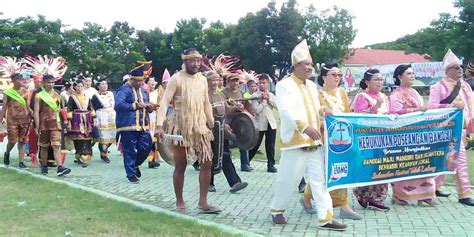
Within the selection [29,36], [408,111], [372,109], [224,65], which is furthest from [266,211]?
[29,36]

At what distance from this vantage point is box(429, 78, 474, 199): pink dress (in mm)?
7438

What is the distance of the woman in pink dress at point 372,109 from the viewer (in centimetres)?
715

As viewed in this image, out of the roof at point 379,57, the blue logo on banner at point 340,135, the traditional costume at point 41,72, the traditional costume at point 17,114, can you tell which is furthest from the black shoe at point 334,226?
the roof at point 379,57

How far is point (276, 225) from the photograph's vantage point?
20.7 ft

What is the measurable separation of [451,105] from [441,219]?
68.2 inches

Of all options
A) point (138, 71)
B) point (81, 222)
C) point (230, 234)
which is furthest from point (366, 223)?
point (138, 71)

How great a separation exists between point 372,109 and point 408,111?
0.53m

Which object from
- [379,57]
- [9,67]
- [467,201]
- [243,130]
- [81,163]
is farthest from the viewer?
[379,57]

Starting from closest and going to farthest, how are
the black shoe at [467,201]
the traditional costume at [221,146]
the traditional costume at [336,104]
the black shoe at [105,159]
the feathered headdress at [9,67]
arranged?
the traditional costume at [336,104] → the black shoe at [467,201] → the traditional costume at [221,146] → the black shoe at [105,159] → the feathered headdress at [9,67]

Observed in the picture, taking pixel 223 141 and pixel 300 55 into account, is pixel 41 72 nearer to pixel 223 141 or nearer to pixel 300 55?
pixel 223 141

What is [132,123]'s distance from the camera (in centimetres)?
986

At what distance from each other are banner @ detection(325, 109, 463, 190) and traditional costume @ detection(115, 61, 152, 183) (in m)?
4.24

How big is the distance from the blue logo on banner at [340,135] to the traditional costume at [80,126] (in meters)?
7.36

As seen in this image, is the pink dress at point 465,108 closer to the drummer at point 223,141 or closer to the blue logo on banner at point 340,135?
the blue logo on banner at point 340,135
